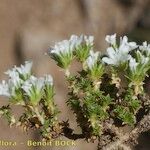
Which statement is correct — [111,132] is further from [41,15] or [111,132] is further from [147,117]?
[41,15]

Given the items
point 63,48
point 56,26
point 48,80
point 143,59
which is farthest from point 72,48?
point 56,26

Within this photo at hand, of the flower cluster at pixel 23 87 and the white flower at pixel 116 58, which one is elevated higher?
the white flower at pixel 116 58

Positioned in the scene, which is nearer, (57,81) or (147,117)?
(147,117)

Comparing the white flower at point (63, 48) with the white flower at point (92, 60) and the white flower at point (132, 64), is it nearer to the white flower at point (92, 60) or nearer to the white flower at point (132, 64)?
the white flower at point (92, 60)

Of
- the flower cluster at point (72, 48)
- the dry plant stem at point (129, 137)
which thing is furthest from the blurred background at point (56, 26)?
the dry plant stem at point (129, 137)

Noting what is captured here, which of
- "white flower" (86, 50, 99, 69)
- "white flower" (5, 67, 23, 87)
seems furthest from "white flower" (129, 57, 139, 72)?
"white flower" (5, 67, 23, 87)

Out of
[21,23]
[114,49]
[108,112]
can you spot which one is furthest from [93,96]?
[21,23]

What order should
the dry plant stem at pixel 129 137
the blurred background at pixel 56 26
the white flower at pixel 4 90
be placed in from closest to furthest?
the dry plant stem at pixel 129 137 → the white flower at pixel 4 90 → the blurred background at pixel 56 26
